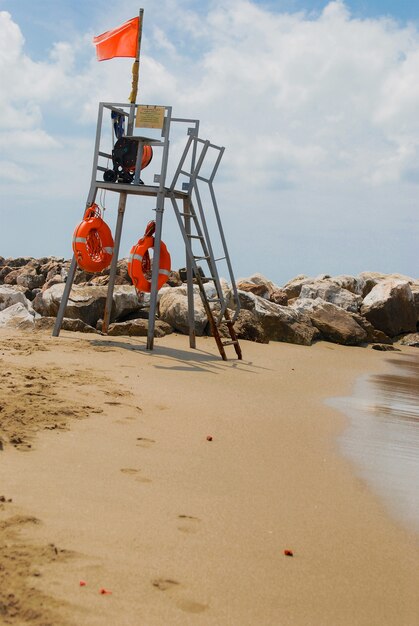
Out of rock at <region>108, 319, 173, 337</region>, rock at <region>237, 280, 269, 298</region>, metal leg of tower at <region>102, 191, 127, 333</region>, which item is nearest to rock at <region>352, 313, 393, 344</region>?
rock at <region>237, 280, 269, 298</region>

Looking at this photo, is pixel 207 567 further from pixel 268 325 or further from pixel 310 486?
pixel 268 325

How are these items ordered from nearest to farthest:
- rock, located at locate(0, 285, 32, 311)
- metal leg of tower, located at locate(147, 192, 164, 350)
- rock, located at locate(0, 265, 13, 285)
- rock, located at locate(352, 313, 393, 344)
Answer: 1. metal leg of tower, located at locate(147, 192, 164, 350)
2. rock, located at locate(0, 285, 32, 311)
3. rock, located at locate(352, 313, 393, 344)
4. rock, located at locate(0, 265, 13, 285)

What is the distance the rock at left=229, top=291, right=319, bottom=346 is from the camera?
539 inches

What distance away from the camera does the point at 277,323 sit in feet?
45.2

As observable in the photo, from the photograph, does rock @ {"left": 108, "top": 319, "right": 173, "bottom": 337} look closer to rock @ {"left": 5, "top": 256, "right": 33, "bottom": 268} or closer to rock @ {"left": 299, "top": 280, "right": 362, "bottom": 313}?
rock @ {"left": 299, "top": 280, "right": 362, "bottom": 313}

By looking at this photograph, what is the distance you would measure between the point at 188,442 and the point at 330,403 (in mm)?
3121

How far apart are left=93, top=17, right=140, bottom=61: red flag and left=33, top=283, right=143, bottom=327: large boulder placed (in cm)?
396

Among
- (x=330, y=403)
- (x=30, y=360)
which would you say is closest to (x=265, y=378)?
(x=330, y=403)

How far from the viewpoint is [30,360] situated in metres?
7.58

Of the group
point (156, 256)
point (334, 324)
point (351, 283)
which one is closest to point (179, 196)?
point (156, 256)

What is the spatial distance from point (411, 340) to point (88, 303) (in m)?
8.78

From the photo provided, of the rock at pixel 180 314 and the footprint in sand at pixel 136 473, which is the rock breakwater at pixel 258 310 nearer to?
the rock at pixel 180 314

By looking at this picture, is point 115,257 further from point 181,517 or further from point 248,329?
point 181,517

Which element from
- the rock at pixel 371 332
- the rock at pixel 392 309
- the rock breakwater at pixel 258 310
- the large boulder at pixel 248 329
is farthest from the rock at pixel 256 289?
the large boulder at pixel 248 329
